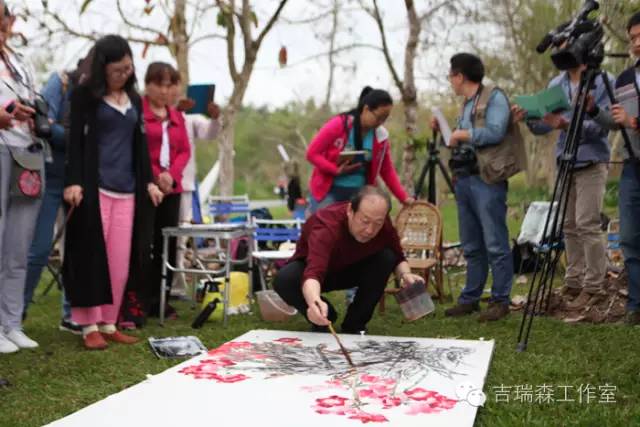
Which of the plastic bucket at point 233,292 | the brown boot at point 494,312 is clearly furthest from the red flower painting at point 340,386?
the brown boot at point 494,312

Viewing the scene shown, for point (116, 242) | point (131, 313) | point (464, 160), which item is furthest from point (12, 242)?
point (464, 160)

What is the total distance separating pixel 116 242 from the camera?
12.4 feet

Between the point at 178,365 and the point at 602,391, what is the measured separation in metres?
1.66

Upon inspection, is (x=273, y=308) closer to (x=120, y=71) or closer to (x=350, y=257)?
(x=350, y=257)

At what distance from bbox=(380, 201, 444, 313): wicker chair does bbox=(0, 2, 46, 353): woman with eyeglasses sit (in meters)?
2.76

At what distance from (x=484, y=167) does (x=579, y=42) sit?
3.37ft

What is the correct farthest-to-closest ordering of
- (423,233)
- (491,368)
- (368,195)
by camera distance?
(423,233) < (368,195) < (491,368)

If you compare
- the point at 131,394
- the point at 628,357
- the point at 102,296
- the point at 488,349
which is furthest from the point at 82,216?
the point at 628,357

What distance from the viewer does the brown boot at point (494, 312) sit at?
4207 mm

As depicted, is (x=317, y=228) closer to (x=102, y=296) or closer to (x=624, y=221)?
(x=102, y=296)

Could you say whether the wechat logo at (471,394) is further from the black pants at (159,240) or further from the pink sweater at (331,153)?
the black pants at (159,240)

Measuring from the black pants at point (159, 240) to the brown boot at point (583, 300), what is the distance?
2.46 m

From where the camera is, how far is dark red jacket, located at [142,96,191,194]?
175 inches

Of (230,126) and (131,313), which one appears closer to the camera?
(131,313)
